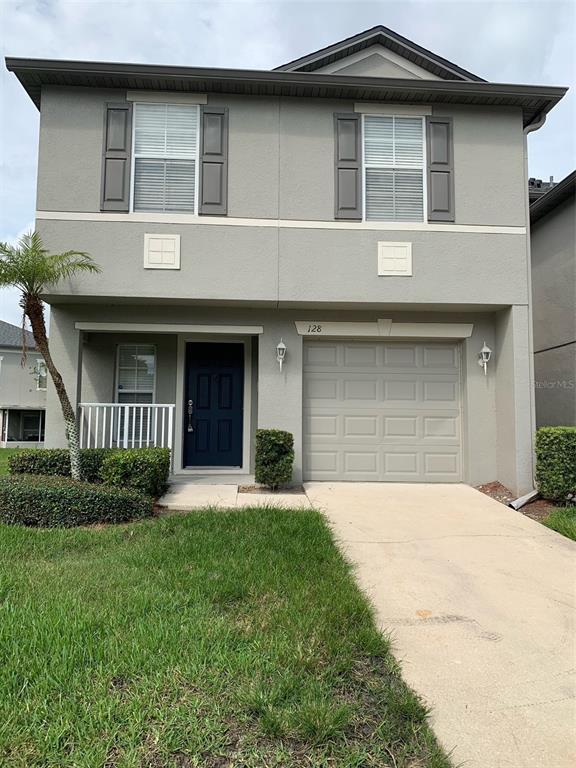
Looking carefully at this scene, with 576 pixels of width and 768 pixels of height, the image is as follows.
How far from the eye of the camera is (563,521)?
5746mm

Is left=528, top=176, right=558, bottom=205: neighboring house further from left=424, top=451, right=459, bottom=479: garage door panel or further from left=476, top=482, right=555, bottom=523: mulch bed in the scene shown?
left=476, top=482, right=555, bottom=523: mulch bed

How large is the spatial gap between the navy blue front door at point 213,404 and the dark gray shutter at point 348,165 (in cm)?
304

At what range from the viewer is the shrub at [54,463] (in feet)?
21.4

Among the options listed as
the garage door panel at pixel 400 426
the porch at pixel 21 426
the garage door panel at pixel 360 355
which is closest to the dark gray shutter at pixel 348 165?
the garage door panel at pixel 360 355

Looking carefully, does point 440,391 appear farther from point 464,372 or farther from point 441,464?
point 441,464

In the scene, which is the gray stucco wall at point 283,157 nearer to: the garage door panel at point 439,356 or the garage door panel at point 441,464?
the garage door panel at point 439,356

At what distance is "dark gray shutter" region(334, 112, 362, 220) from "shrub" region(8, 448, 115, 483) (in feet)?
16.9

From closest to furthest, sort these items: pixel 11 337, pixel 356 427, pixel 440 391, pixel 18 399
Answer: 1. pixel 356 427
2. pixel 440 391
3. pixel 18 399
4. pixel 11 337

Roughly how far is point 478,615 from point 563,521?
9.87 feet

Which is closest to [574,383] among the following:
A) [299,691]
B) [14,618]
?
[299,691]

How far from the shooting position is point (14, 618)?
295 cm

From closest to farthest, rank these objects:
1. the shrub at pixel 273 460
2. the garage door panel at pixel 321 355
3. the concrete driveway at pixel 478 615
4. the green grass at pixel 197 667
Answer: the green grass at pixel 197 667 < the concrete driveway at pixel 478 615 < the shrub at pixel 273 460 < the garage door panel at pixel 321 355

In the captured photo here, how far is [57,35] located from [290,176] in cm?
418

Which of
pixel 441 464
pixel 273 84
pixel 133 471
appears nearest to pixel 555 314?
pixel 441 464
